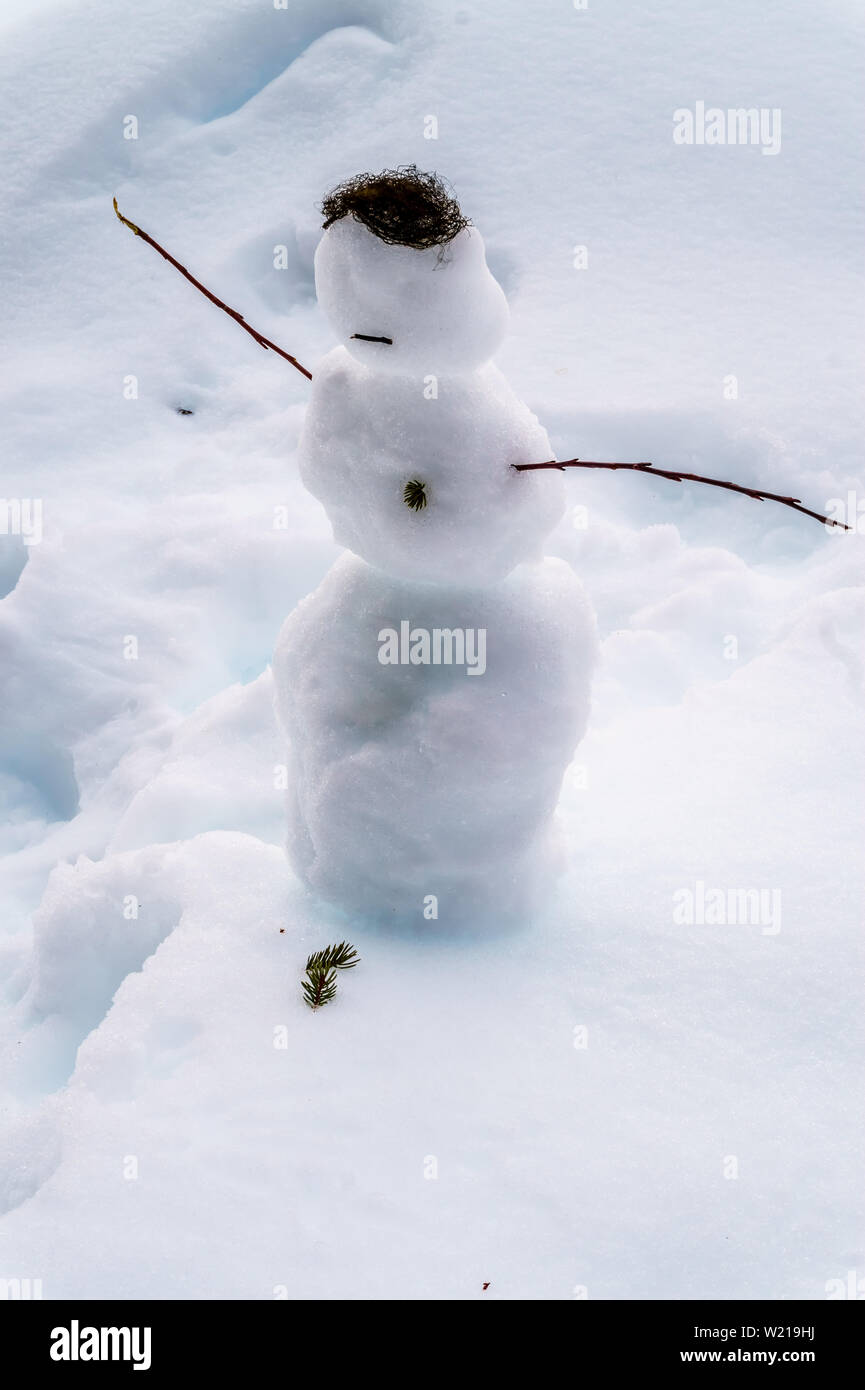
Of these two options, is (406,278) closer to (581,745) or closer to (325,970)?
(325,970)

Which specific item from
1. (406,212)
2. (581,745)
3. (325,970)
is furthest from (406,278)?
(581,745)

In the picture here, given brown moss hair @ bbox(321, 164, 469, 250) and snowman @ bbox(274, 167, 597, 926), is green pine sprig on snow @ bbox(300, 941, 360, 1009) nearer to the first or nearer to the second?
snowman @ bbox(274, 167, 597, 926)

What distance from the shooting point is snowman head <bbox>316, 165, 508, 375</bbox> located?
Result: 261 centimetres

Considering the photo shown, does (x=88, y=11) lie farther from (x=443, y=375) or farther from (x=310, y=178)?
(x=443, y=375)

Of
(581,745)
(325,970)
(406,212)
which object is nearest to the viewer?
(406,212)

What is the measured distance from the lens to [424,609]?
3049 mm

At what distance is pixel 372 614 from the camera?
3.08 meters

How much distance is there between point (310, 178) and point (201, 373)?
172 cm

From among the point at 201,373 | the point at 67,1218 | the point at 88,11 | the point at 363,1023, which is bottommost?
the point at 67,1218

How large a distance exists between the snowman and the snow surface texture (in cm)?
28

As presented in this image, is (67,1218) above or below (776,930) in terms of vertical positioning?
below

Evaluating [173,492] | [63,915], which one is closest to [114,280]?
[173,492]

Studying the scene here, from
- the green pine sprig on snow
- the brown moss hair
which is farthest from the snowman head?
the green pine sprig on snow

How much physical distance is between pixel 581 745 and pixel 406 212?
230 centimetres
